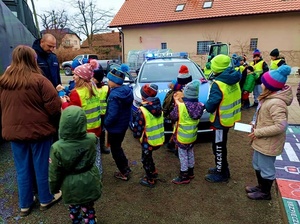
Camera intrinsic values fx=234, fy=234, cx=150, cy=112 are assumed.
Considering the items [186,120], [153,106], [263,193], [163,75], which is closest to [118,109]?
[153,106]

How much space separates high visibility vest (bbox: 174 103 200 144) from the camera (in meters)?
3.22

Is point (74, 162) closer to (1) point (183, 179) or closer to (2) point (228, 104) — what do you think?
(1) point (183, 179)

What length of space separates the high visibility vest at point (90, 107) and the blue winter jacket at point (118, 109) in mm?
141

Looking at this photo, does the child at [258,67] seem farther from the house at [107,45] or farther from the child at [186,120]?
the house at [107,45]

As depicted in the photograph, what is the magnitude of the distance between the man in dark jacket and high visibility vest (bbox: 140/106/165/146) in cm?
170

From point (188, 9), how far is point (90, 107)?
2178 centimetres

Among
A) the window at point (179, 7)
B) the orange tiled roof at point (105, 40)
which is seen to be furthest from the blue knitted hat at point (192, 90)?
the orange tiled roof at point (105, 40)

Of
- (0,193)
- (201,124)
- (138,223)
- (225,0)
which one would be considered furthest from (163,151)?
(225,0)

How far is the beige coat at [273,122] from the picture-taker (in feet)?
8.53

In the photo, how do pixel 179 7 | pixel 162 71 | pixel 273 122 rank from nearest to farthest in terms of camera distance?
pixel 273 122 → pixel 162 71 → pixel 179 7

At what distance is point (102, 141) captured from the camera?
15.4 ft

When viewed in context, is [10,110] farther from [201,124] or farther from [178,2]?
[178,2]

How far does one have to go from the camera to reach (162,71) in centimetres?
612

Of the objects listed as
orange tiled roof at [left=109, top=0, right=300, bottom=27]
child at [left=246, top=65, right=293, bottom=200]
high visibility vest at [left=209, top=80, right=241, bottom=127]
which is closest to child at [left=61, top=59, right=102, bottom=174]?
high visibility vest at [left=209, top=80, right=241, bottom=127]
